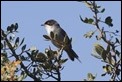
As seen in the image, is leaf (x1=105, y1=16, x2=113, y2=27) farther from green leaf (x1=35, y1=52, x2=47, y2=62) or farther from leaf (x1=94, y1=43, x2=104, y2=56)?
green leaf (x1=35, y1=52, x2=47, y2=62)

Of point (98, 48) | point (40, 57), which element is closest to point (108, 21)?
point (98, 48)

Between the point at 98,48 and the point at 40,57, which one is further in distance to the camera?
the point at 40,57

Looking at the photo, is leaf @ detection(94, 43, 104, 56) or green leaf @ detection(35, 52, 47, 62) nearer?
leaf @ detection(94, 43, 104, 56)

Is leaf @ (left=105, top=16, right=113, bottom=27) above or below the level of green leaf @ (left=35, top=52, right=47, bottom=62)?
above

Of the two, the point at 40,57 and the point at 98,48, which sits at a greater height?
the point at 98,48

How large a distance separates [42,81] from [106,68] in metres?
0.62

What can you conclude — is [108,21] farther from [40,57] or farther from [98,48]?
[40,57]

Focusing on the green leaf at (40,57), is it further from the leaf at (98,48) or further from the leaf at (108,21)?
the leaf at (108,21)

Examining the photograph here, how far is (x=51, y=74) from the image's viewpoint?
3.82 metres

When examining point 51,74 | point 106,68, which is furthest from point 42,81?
point 106,68

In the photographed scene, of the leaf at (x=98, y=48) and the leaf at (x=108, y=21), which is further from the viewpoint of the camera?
the leaf at (x=108, y=21)

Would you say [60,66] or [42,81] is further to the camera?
[60,66]

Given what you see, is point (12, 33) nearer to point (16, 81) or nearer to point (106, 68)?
point (106, 68)

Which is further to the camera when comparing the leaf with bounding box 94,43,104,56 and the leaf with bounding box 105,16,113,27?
the leaf with bounding box 105,16,113,27
